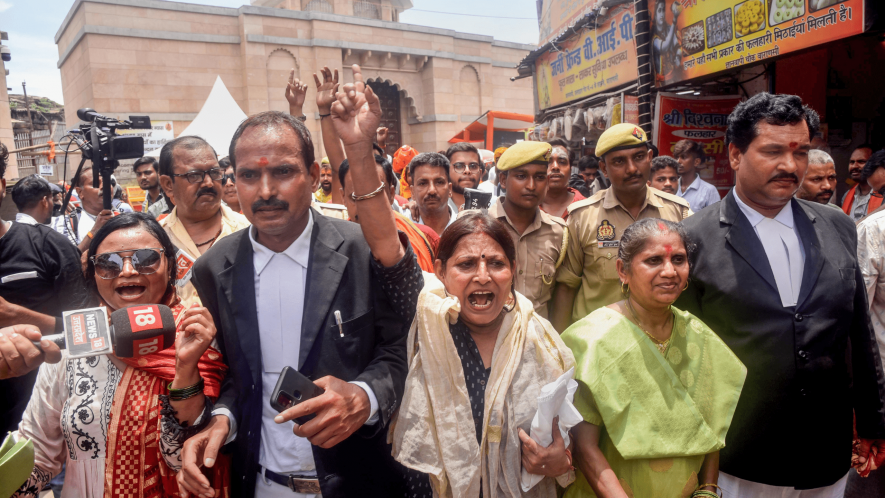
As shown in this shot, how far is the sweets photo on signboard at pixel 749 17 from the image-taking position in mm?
5488

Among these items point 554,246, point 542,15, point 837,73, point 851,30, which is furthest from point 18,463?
point 542,15

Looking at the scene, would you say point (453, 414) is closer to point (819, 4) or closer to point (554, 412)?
point (554, 412)

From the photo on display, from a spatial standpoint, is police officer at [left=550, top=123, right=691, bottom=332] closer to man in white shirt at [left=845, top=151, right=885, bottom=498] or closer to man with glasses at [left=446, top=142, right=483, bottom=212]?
man in white shirt at [left=845, top=151, right=885, bottom=498]

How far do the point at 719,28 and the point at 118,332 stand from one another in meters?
6.87

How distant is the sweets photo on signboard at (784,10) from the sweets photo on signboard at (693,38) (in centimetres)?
119

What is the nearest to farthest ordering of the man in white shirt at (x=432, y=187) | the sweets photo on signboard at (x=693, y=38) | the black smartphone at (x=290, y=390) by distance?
1. the black smartphone at (x=290, y=390)
2. the man in white shirt at (x=432, y=187)
3. the sweets photo on signboard at (x=693, y=38)

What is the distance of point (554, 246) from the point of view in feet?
10.8

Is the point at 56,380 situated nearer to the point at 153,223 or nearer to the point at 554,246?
the point at 153,223

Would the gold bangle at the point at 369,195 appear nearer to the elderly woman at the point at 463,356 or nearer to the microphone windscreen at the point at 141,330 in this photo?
the elderly woman at the point at 463,356

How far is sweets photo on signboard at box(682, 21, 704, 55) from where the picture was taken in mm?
6523

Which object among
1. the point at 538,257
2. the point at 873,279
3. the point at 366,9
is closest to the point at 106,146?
the point at 538,257

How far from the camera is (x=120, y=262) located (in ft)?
6.16

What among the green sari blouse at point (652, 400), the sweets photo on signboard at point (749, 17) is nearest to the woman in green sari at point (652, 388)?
the green sari blouse at point (652, 400)

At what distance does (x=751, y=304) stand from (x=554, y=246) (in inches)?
49.9
